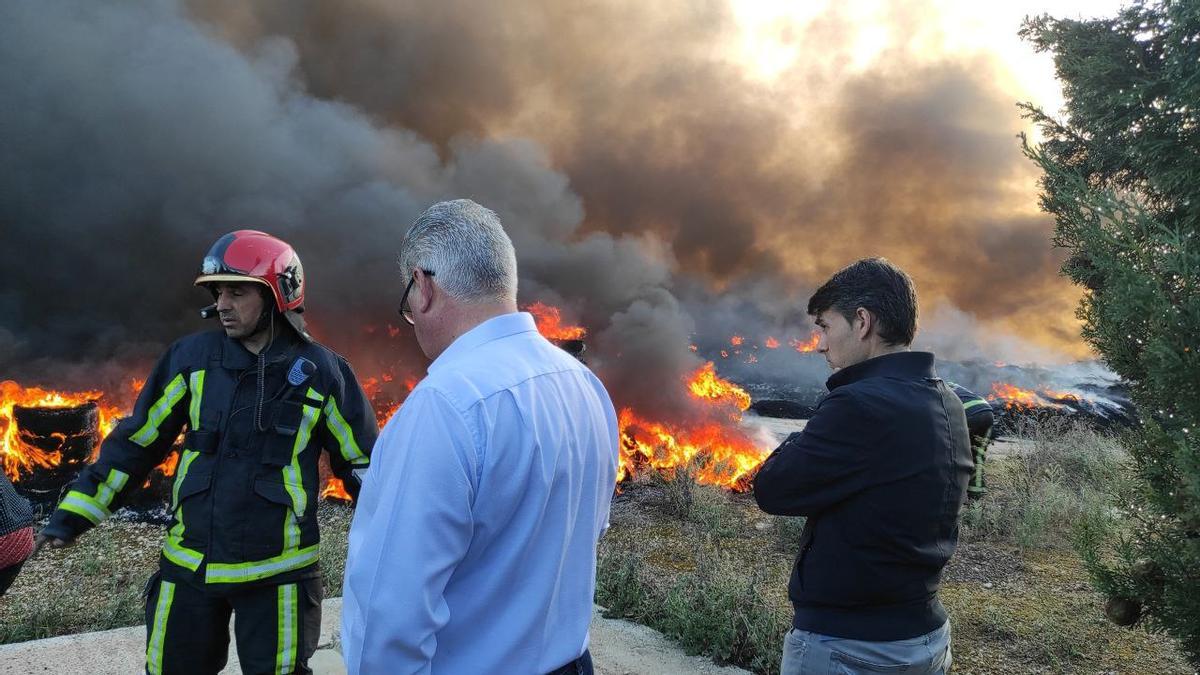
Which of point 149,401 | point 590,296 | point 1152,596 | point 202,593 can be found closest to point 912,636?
point 1152,596

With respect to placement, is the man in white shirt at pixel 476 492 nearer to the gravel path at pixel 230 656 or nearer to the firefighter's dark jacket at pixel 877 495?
the firefighter's dark jacket at pixel 877 495

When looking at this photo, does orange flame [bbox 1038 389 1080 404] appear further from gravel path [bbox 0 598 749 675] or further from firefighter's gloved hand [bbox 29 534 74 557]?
firefighter's gloved hand [bbox 29 534 74 557]

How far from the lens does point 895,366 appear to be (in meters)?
1.86

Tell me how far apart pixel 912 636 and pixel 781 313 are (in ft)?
46.1

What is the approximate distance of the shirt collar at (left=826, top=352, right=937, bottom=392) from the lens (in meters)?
1.85

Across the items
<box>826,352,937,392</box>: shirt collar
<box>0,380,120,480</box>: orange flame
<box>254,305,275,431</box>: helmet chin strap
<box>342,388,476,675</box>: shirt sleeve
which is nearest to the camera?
<box>342,388,476,675</box>: shirt sleeve

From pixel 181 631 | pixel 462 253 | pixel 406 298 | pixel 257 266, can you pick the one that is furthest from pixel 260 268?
pixel 462 253

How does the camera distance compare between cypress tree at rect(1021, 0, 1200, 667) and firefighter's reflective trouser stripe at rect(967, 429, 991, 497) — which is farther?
firefighter's reflective trouser stripe at rect(967, 429, 991, 497)

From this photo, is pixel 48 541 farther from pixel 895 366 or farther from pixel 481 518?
pixel 895 366

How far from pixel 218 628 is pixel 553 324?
28.4ft

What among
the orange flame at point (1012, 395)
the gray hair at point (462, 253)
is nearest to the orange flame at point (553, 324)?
the orange flame at point (1012, 395)

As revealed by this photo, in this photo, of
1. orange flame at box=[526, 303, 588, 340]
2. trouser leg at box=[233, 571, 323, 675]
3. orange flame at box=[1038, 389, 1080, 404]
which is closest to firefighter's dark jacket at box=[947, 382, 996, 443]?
trouser leg at box=[233, 571, 323, 675]

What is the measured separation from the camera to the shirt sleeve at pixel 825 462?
1735 mm

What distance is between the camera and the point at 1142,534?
198 cm
